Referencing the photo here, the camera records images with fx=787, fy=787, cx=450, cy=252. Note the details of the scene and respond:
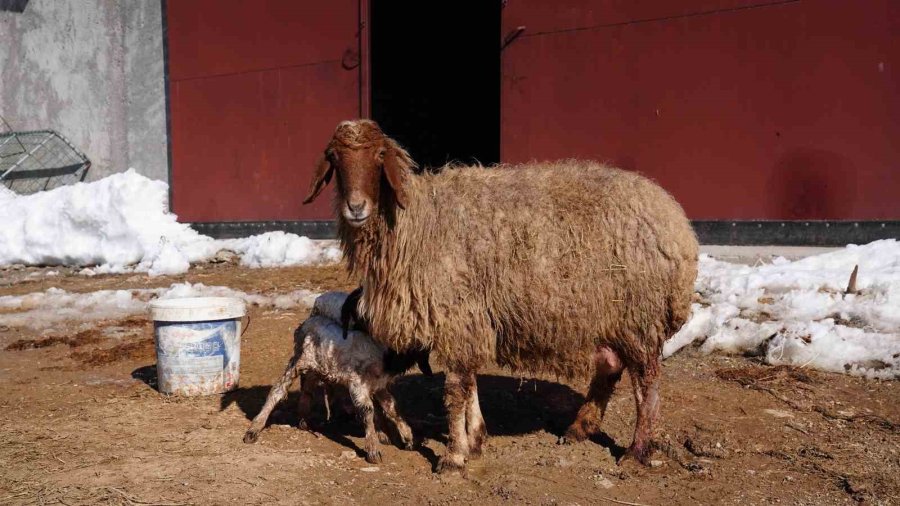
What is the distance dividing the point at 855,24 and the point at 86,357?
8.48 metres

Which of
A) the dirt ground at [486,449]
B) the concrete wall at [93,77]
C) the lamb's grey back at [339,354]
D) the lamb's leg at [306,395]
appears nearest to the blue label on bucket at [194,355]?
the dirt ground at [486,449]

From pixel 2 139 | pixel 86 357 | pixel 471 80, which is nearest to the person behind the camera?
pixel 86 357

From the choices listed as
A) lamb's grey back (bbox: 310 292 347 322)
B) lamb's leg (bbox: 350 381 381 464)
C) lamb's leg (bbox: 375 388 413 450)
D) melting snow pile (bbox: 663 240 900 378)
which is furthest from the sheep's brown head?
melting snow pile (bbox: 663 240 900 378)

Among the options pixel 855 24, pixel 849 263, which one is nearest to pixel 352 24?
pixel 855 24

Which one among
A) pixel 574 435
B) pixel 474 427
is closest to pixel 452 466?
pixel 474 427

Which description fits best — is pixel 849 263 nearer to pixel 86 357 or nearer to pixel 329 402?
pixel 329 402

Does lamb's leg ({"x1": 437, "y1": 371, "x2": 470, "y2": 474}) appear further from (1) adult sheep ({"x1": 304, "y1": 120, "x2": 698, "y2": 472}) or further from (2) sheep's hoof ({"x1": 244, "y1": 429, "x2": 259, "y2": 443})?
(2) sheep's hoof ({"x1": 244, "y1": 429, "x2": 259, "y2": 443})

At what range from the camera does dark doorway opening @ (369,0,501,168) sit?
1467 cm

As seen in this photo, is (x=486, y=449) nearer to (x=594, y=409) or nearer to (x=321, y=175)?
(x=594, y=409)

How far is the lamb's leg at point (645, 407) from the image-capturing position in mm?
4797

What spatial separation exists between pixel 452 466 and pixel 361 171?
182 centimetres

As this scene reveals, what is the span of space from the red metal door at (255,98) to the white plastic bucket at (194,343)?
21.2 feet

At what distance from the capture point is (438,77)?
16672mm

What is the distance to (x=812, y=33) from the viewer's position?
8.58 meters
